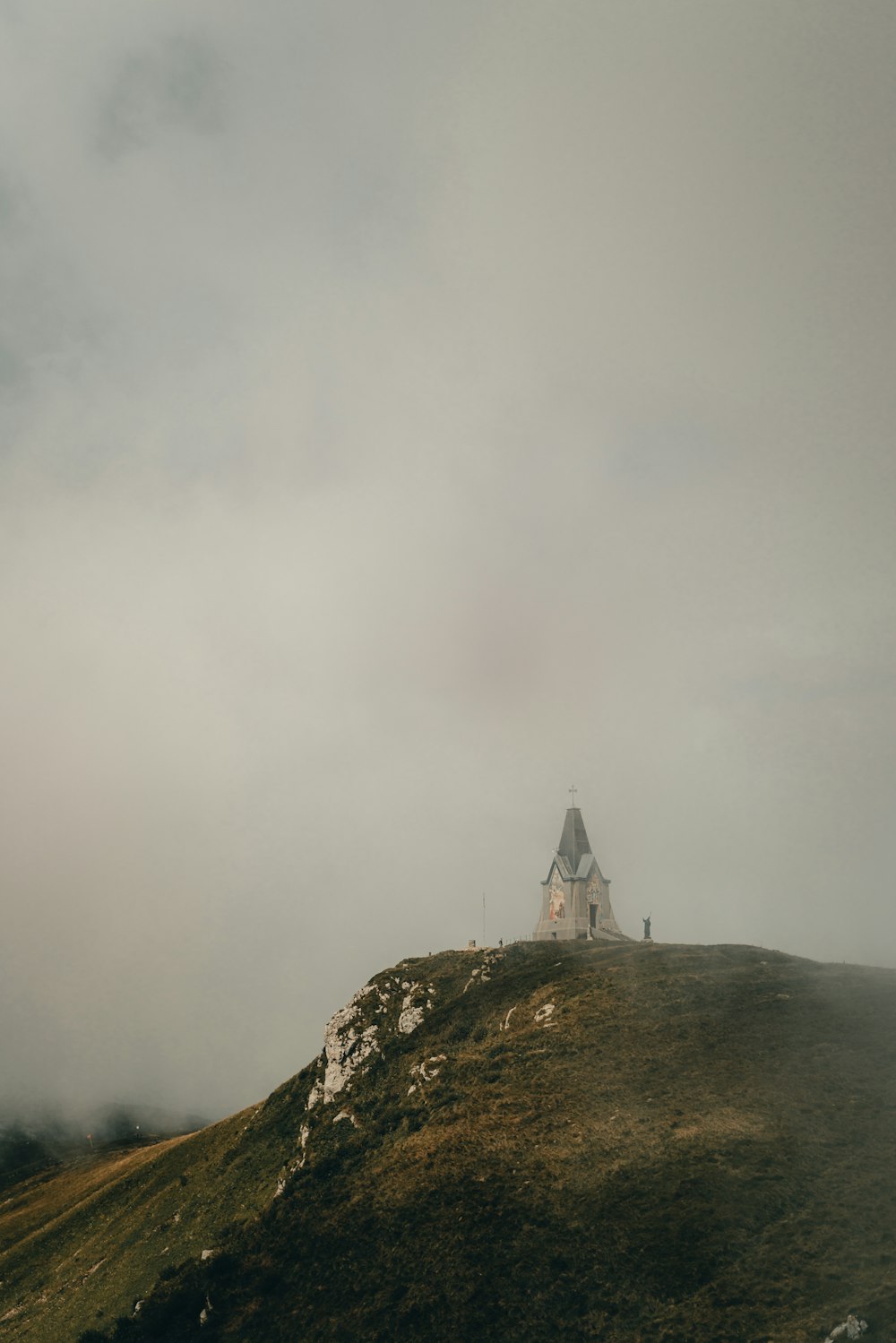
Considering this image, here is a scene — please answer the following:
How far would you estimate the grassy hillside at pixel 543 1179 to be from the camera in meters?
37.7

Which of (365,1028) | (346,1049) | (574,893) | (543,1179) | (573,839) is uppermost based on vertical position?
(573,839)

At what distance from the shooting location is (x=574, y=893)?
111m

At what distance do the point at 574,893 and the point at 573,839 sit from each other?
8112mm

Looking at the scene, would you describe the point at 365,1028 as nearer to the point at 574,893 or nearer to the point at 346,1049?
the point at 346,1049

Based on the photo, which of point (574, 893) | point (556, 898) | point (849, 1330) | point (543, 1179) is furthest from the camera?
point (556, 898)

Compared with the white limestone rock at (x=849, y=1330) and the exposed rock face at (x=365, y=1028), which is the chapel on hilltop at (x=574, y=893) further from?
the white limestone rock at (x=849, y=1330)

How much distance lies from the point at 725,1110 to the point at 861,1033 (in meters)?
11.3

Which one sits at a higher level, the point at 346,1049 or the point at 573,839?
the point at 573,839

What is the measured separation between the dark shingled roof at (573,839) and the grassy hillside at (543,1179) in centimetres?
3712

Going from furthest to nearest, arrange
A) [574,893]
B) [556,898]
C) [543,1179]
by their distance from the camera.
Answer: [556,898], [574,893], [543,1179]

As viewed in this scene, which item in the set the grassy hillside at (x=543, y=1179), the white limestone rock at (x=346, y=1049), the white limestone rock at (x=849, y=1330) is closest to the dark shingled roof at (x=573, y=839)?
the grassy hillside at (x=543, y=1179)

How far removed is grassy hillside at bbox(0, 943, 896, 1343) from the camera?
124 feet

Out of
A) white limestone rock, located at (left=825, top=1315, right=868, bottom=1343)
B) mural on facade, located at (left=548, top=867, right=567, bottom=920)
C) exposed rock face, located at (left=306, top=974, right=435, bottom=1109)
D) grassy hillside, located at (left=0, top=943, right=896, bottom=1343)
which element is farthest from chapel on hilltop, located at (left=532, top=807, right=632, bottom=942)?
white limestone rock, located at (left=825, top=1315, right=868, bottom=1343)

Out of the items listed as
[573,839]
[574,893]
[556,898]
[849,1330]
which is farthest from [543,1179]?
[573,839]
